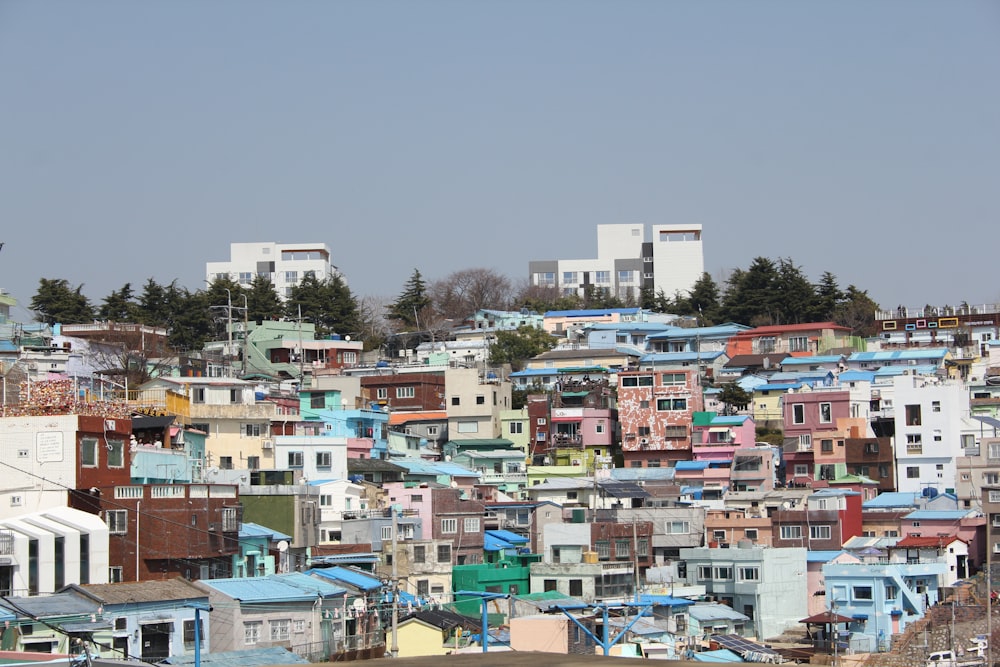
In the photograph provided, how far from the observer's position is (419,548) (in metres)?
41.3

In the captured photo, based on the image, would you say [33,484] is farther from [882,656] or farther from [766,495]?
[766,495]

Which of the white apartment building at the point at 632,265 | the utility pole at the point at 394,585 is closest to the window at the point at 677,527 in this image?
the utility pole at the point at 394,585

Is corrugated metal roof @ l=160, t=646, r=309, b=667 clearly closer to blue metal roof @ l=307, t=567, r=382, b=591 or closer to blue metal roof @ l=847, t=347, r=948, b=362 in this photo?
blue metal roof @ l=307, t=567, r=382, b=591

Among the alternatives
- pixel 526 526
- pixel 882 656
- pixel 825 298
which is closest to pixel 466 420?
pixel 526 526

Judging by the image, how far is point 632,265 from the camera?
96.8 metres

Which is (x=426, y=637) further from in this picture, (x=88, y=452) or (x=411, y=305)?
(x=411, y=305)

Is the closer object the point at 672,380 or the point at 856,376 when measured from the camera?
the point at 672,380

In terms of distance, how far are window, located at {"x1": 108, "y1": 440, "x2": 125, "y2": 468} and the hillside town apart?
7cm

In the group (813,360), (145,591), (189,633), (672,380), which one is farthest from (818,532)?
(145,591)

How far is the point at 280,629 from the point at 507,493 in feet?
71.1

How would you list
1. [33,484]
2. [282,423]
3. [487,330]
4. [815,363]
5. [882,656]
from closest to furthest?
1. [33,484]
2. [882,656]
3. [282,423]
4. [815,363]
5. [487,330]

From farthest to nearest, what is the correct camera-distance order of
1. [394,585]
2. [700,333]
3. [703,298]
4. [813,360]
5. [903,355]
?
1. [703,298]
2. [700,333]
3. [813,360]
4. [903,355]
5. [394,585]

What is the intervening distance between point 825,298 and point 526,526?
118 ft

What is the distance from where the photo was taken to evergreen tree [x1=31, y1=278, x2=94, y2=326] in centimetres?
7388
